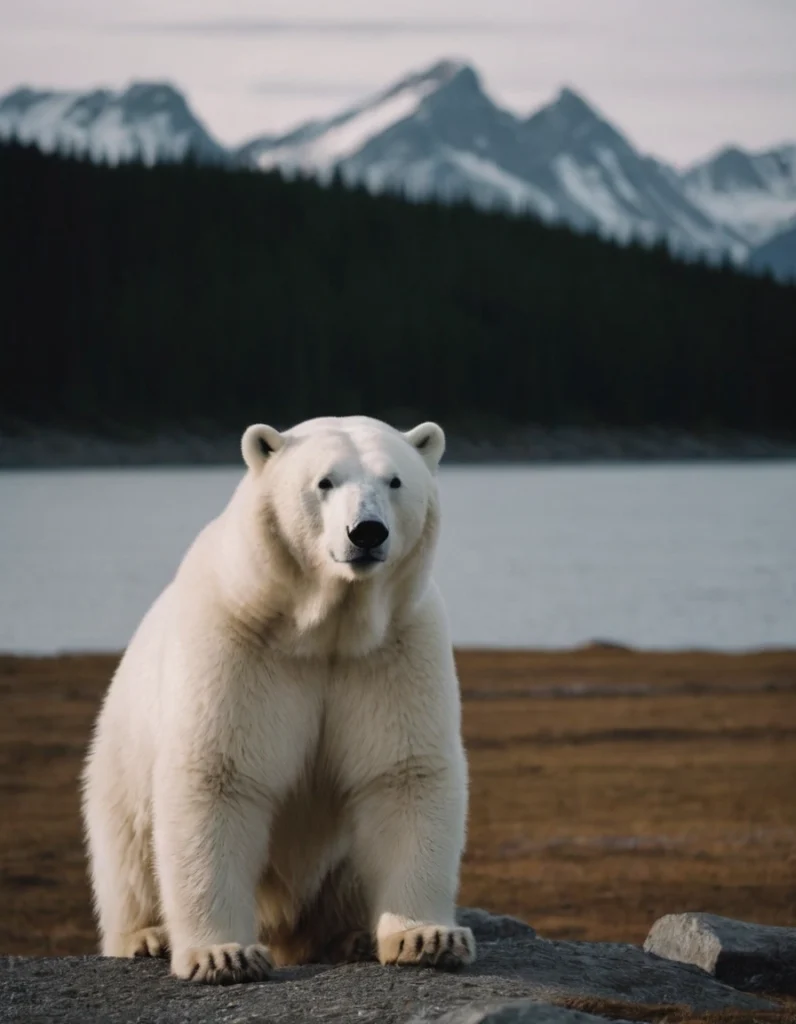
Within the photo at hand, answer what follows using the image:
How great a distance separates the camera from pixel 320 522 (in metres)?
4.74

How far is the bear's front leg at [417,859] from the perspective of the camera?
4887mm

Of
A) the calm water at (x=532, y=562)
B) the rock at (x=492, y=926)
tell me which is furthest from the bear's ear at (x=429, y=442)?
the calm water at (x=532, y=562)

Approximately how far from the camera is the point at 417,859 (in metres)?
4.91

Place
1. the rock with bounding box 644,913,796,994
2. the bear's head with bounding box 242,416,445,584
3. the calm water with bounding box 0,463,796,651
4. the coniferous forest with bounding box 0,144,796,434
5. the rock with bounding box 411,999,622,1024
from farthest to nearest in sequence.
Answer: the coniferous forest with bounding box 0,144,796,434, the calm water with bounding box 0,463,796,651, the rock with bounding box 644,913,796,994, the bear's head with bounding box 242,416,445,584, the rock with bounding box 411,999,622,1024

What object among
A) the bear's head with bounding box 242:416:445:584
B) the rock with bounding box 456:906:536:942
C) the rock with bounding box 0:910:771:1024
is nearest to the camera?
the rock with bounding box 0:910:771:1024

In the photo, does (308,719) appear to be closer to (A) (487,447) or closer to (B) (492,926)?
(B) (492,926)

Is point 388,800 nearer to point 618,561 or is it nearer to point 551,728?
point 551,728

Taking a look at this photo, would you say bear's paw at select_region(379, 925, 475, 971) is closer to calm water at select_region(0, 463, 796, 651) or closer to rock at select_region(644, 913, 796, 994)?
rock at select_region(644, 913, 796, 994)

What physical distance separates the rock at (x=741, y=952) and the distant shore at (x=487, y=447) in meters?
82.0

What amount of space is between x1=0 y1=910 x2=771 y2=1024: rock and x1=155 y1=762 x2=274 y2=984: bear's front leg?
0.08 m

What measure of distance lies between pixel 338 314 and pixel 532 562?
55026mm

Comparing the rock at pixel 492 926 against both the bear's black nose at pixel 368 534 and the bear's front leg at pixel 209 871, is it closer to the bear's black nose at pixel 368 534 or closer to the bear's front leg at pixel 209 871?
the bear's front leg at pixel 209 871

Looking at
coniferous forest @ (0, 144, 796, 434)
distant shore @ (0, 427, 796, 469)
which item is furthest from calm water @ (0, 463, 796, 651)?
coniferous forest @ (0, 144, 796, 434)

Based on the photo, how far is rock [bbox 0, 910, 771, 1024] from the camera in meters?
4.45
